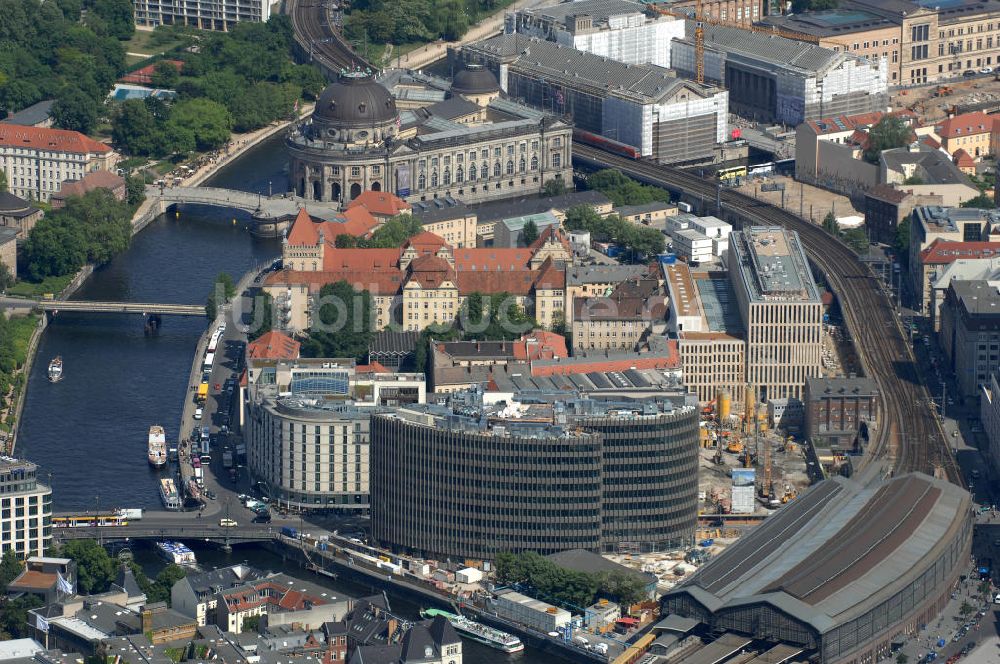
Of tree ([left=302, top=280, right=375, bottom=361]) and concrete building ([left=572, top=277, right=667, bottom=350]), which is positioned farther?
concrete building ([left=572, top=277, right=667, bottom=350])

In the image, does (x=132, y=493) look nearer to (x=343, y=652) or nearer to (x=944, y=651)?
(x=343, y=652)

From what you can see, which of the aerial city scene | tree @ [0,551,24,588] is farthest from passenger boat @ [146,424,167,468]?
tree @ [0,551,24,588]

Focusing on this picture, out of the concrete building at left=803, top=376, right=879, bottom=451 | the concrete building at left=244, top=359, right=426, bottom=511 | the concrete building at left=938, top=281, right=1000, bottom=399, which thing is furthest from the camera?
the concrete building at left=938, top=281, right=1000, bottom=399

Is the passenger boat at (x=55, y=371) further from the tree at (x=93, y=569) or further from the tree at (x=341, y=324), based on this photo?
the tree at (x=93, y=569)

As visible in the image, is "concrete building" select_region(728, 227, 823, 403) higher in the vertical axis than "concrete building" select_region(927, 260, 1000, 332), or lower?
lower

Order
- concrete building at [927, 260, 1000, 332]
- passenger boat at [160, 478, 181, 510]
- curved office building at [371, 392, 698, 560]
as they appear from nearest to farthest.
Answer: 1. curved office building at [371, 392, 698, 560]
2. passenger boat at [160, 478, 181, 510]
3. concrete building at [927, 260, 1000, 332]

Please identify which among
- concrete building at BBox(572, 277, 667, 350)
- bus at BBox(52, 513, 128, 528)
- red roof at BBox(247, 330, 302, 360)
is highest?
concrete building at BBox(572, 277, 667, 350)

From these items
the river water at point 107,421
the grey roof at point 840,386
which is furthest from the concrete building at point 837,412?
the river water at point 107,421

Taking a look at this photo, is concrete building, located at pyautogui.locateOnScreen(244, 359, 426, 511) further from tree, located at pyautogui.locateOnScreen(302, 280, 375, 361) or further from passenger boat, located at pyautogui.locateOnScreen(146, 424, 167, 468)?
tree, located at pyautogui.locateOnScreen(302, 280, 375, 361)
